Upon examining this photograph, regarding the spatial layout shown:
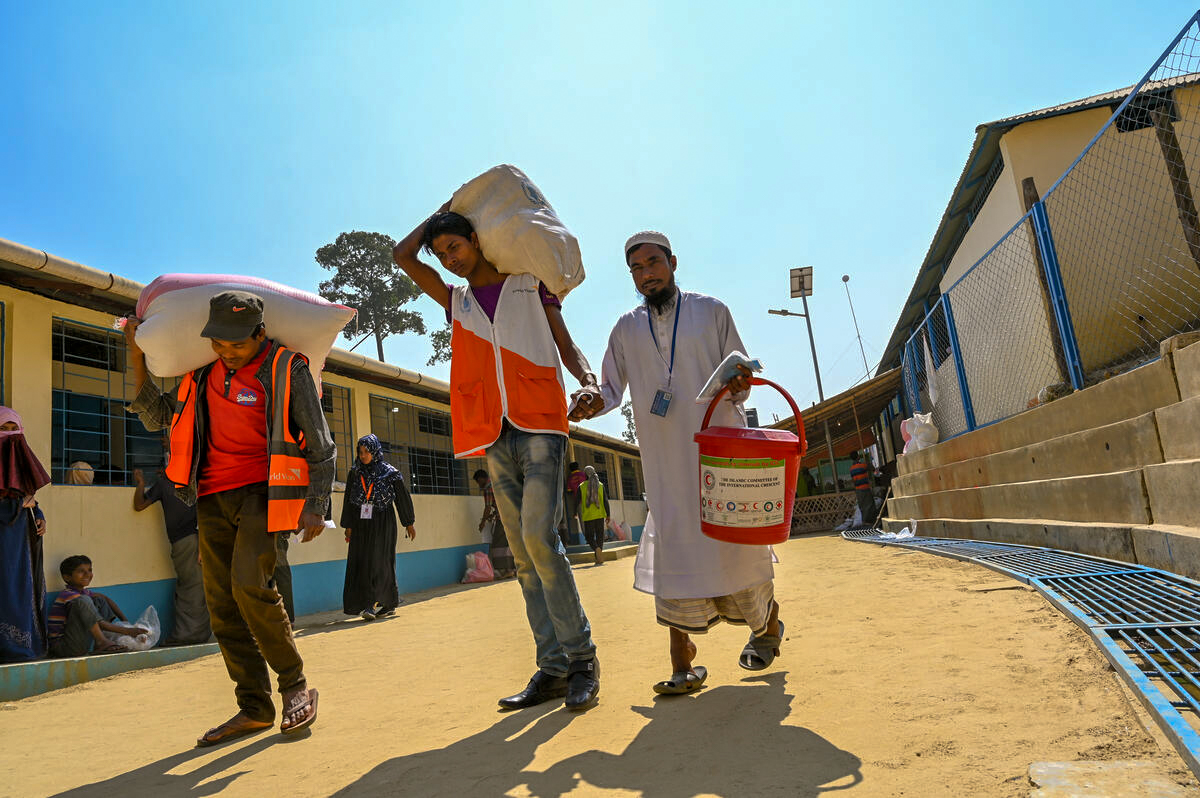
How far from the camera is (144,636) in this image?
5859 mm

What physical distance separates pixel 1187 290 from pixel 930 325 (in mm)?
4676

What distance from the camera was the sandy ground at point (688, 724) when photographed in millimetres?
1772

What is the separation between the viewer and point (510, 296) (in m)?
3.02

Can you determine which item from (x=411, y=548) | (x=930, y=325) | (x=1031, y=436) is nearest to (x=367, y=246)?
(x=411, y=548)

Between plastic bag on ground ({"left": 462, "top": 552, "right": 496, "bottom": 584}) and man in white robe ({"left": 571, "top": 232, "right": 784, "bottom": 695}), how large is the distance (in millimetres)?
9168

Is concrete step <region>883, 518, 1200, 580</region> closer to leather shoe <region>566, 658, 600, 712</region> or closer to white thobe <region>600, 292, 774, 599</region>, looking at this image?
white thobe <region>600, 292, 774, 599</region>

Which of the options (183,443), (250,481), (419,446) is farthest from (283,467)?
(419,446)

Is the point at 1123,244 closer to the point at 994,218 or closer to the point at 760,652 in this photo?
the point at 994,218

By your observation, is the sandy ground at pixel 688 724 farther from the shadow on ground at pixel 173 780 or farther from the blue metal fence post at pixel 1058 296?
the blue metal fence post at pixel 1058 296

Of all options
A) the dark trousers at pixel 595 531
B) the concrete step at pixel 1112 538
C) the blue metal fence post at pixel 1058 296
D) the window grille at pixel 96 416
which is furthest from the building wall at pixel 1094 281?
the window grille at pixel 96 416

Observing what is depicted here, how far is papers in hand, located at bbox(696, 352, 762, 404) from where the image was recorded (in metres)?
2.77

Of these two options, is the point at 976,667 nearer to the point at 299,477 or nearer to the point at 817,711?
the point at 817,711

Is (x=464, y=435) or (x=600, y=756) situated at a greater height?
(x=464, y=435)

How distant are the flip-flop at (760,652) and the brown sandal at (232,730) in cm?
180
